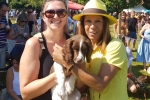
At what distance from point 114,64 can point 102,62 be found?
0.11 meters

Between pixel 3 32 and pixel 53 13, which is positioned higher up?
pixel 53 13

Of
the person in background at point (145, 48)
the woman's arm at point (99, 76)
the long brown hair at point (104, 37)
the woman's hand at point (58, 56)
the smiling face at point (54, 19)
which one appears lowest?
the person in background at point (145, 48)

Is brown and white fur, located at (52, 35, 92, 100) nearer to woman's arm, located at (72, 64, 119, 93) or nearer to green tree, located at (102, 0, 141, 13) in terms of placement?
woman's arm, located at (72, 64, 119, 93)

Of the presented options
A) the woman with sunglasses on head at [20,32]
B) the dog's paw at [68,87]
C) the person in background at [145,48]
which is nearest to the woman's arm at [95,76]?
the dog's paw at [68,87]

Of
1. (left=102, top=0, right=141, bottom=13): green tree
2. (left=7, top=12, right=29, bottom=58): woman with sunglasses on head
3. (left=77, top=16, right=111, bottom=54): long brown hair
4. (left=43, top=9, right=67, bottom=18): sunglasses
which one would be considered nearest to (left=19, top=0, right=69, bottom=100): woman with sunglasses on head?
(left=43, top=9, right=67, bottom=18): sunglasses

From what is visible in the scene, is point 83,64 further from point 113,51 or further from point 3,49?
point 3,49

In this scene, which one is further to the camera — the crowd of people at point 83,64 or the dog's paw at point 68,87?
the dog's paw at point 68,87

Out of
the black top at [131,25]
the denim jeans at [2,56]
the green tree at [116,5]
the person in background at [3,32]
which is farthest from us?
the green tree at [116,5]

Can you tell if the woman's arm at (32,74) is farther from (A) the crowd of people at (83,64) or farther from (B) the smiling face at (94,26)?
(B) the smiling face at (94,26)

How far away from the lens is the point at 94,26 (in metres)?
2.47

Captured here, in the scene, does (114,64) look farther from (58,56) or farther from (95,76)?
(58,56)

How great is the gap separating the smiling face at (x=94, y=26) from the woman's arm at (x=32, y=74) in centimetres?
52

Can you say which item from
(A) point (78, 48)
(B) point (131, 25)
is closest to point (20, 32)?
(A) point (78, 48)

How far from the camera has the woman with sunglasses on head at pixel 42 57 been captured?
230 cm
